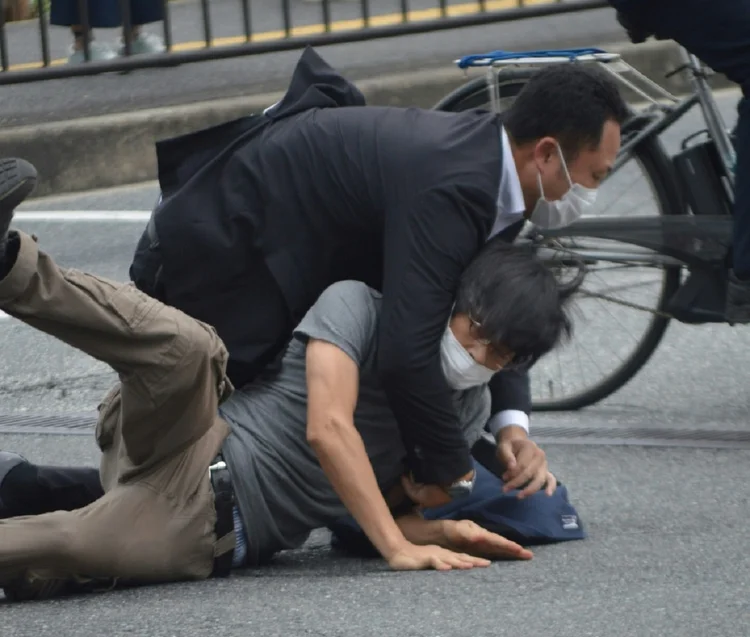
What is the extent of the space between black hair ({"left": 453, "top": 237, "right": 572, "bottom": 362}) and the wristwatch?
0.93 ft

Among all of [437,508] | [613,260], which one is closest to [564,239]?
[613,260]

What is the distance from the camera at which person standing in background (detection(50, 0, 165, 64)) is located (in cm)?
870

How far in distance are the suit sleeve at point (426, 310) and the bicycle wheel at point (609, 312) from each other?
1255mm

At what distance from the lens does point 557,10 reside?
902cm

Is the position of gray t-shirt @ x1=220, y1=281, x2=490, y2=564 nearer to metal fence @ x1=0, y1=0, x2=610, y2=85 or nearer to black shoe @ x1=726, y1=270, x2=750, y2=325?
black shoe @ x1=726, y1=270, x2=750, y2=325

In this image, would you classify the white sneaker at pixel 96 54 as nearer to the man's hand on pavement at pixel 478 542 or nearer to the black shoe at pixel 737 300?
the black shoe at pixel 737 300

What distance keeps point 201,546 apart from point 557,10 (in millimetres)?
6071

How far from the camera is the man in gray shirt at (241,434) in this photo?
3.27 metres

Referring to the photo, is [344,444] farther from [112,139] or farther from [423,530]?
[112,139]

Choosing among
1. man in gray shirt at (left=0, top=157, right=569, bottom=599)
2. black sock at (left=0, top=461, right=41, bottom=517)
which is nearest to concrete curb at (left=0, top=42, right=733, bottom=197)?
black sock at (left=0, top=461, right=41, bottom=517)

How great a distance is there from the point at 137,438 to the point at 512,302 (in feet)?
2.61

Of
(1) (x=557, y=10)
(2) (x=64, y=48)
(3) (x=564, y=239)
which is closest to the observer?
(3) (x=564, y=239)

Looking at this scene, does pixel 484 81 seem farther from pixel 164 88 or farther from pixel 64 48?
pixel 64 48

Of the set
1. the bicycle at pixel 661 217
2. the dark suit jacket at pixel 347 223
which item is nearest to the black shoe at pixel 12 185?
the dark suit jacket at pixel 347 223
